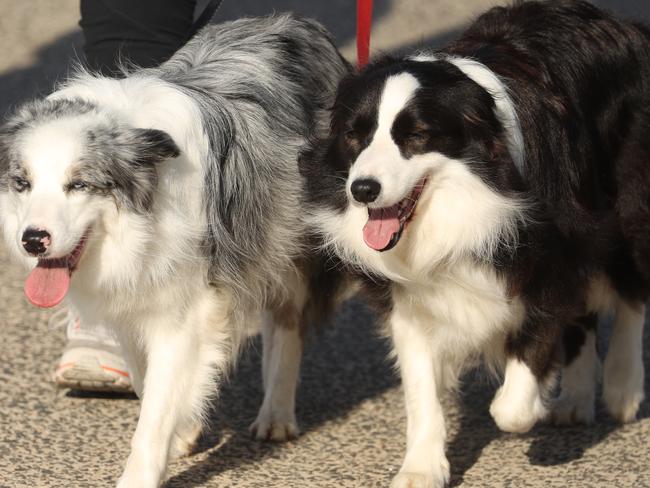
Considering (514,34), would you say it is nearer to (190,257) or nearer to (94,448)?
(190,257)

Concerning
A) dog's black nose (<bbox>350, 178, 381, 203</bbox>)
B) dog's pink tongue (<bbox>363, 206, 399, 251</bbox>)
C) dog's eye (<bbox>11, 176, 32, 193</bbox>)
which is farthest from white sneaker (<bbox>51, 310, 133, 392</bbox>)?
dog's black nose (<bbox>350, 178, 381, 203</bbox>)

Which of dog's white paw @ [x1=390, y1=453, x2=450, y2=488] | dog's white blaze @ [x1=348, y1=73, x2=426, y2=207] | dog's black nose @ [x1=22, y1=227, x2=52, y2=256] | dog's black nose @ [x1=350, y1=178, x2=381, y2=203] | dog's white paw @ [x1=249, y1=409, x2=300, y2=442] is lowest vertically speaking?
dog's white paw @ [x1=249, y1=409, x2=300, y2=442]

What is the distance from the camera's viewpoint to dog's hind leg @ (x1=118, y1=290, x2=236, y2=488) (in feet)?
12.9

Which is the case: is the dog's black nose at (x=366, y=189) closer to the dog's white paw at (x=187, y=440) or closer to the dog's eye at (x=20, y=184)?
the dog's eye at (x=20, y=184)

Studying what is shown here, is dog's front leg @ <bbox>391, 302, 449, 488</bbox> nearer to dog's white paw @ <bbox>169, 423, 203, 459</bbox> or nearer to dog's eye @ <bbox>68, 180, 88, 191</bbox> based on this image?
dog's white paw @ <bbox>169, 423, 203, 459</bbox>

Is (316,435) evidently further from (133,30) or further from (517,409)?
(133,30)

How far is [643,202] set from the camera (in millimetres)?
4469

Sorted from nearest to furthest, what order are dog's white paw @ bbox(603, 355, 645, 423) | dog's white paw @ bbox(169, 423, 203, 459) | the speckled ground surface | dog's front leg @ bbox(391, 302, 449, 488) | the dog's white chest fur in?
the dog's white chest fur < dog's front leg @ bbox(391, 302, 449, 488) < the speckled ground surface < dog's white paw @ bbox(169, 423, 203, 459) < dog's white paw @ bbox(603, 355, 645, 423)

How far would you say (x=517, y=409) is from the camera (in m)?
4.03

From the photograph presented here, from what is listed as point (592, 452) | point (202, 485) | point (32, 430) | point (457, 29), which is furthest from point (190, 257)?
point (457, 29)

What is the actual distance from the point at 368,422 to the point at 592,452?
87 centimetres

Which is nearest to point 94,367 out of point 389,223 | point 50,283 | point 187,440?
point 187,440

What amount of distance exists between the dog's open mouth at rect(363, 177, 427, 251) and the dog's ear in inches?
25.5

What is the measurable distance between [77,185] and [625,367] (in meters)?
2.30
